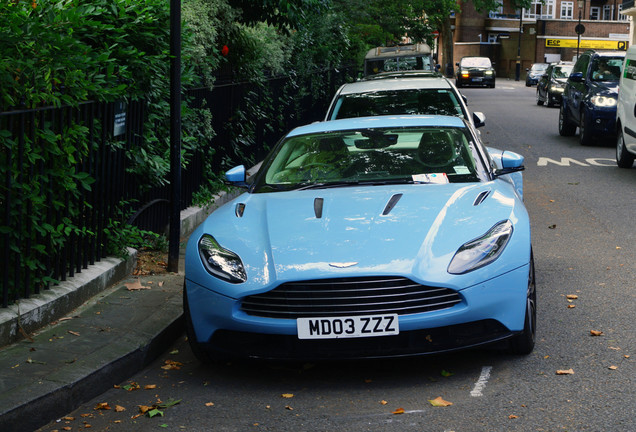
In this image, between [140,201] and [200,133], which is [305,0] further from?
[140,201]

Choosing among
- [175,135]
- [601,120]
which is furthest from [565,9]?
[175,135]

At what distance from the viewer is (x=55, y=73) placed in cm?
626

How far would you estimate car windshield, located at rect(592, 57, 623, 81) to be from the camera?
65.1 ft

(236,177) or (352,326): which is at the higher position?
(236,177)

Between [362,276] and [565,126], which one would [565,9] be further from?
[362,276]

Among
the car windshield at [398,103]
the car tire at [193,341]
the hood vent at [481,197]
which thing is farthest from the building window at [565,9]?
the car tire at [193,341]

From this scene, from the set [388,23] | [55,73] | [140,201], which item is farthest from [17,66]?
[388,23]

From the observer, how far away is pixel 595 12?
327ft

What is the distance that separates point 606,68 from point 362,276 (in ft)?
54.5

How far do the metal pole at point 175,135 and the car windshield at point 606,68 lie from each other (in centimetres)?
1389

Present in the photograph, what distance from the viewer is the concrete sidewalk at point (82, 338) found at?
4.71 metres

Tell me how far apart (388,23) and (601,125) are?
1968 centimetres

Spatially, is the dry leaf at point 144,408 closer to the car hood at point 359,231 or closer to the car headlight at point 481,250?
the car hood at point 359,231

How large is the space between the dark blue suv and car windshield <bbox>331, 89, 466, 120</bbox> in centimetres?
813
